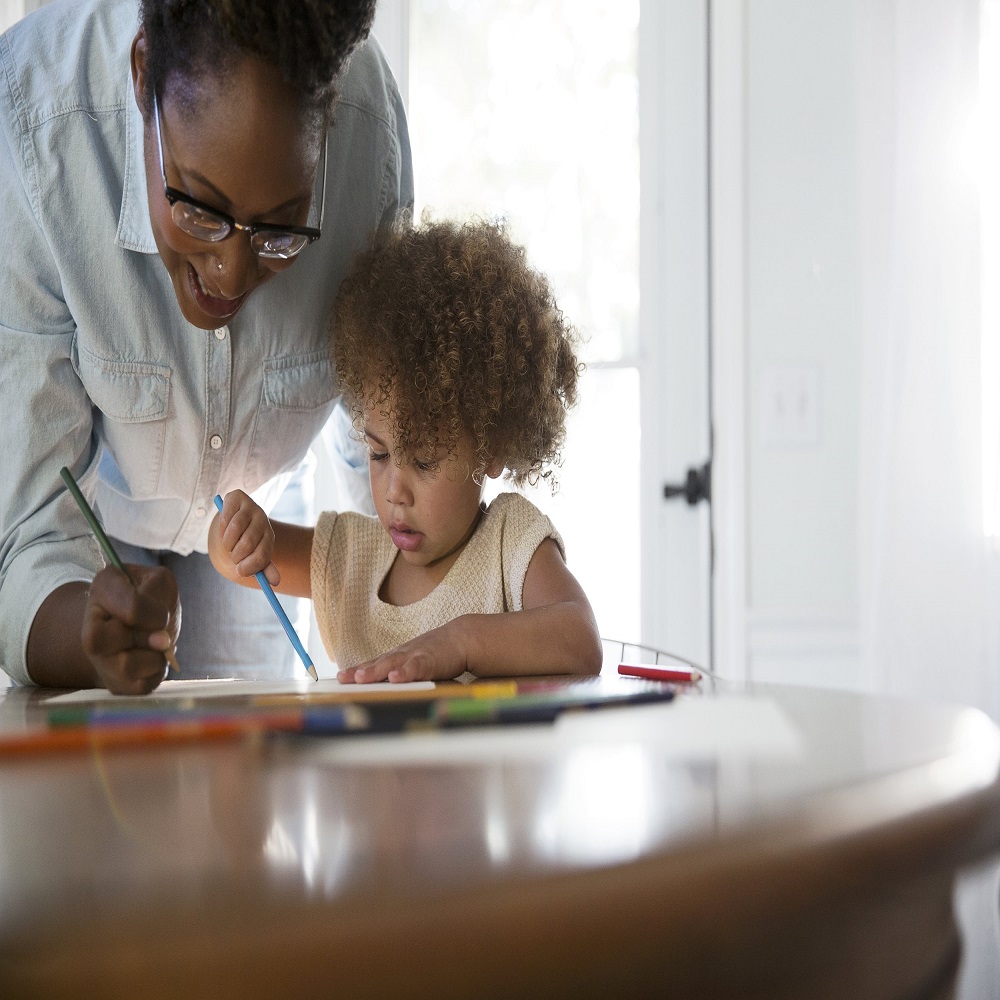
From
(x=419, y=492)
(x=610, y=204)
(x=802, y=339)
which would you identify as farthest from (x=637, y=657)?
(x=610, y=204)

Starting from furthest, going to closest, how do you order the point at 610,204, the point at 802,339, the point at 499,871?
the point at 610,204, the point at 802,339, the point at 499,871

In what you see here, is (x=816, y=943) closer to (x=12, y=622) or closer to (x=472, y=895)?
(x=472, y=895)

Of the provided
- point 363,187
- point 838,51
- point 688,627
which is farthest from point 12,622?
point 838,51

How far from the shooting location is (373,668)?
0.79m

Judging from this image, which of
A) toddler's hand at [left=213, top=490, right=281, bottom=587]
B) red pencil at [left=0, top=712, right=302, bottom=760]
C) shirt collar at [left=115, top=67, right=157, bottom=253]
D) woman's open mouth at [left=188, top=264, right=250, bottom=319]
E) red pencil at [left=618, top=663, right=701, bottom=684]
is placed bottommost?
red pencil at [left=618, top=663, right=701, bottom=684]

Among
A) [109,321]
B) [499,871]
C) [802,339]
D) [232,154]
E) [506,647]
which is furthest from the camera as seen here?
[802,339]

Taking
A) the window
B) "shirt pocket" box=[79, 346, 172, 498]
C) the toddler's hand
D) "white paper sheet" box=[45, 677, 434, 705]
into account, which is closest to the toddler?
the toddler's hand

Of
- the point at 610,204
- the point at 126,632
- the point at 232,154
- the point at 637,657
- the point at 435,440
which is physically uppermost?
the point at 610,204

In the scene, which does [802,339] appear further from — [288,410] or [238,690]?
[238,690]

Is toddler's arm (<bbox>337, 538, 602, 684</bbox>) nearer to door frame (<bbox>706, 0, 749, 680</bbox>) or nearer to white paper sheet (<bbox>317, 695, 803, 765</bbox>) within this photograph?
white paper sheet (<bbox>317, 695, 803, 765</bbox>)

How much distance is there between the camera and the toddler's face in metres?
1.16

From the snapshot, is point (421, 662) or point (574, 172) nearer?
point (421, 662)

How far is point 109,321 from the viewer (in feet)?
3.51

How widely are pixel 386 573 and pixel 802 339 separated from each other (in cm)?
151
